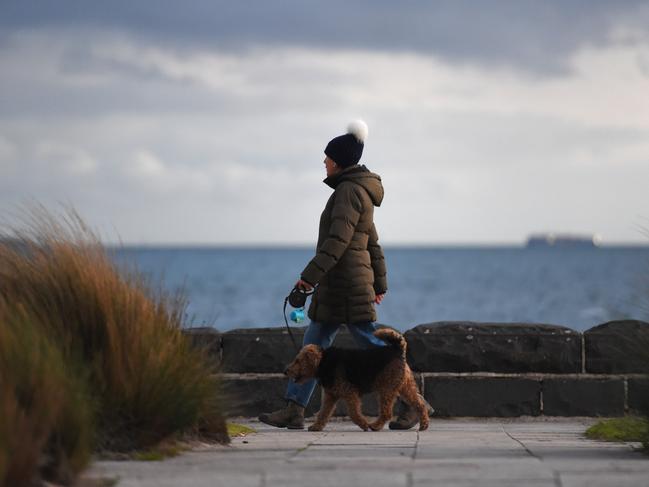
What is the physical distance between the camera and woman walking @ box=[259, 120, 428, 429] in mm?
8414

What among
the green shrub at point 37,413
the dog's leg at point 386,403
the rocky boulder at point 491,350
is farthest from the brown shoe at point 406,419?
the green shrub at point 37,413

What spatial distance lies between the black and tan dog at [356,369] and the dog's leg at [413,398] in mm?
92

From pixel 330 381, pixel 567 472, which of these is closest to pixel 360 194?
pixel 330 381

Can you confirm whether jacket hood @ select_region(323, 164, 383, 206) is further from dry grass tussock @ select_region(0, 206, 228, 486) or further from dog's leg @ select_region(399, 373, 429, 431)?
dry grass tussock @ select_region(0, 206, 228, 486)

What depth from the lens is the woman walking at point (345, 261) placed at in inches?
331

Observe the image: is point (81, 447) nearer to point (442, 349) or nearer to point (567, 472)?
point (567, 472)

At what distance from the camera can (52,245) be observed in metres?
7.10

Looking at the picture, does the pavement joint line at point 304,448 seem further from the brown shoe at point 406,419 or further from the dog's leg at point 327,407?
the brown shoe at point 406,419

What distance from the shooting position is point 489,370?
10.3 m

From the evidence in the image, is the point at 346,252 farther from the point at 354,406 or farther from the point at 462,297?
the point at 462,297

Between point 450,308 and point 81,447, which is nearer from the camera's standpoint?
point 81,447

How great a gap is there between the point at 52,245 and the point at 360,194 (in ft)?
7.58

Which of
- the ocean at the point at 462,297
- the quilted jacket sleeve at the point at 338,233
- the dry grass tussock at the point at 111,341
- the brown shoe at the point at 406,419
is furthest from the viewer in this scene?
the ocean at the point at 462,297

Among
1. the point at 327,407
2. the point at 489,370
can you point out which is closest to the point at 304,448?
the point at 327,407
